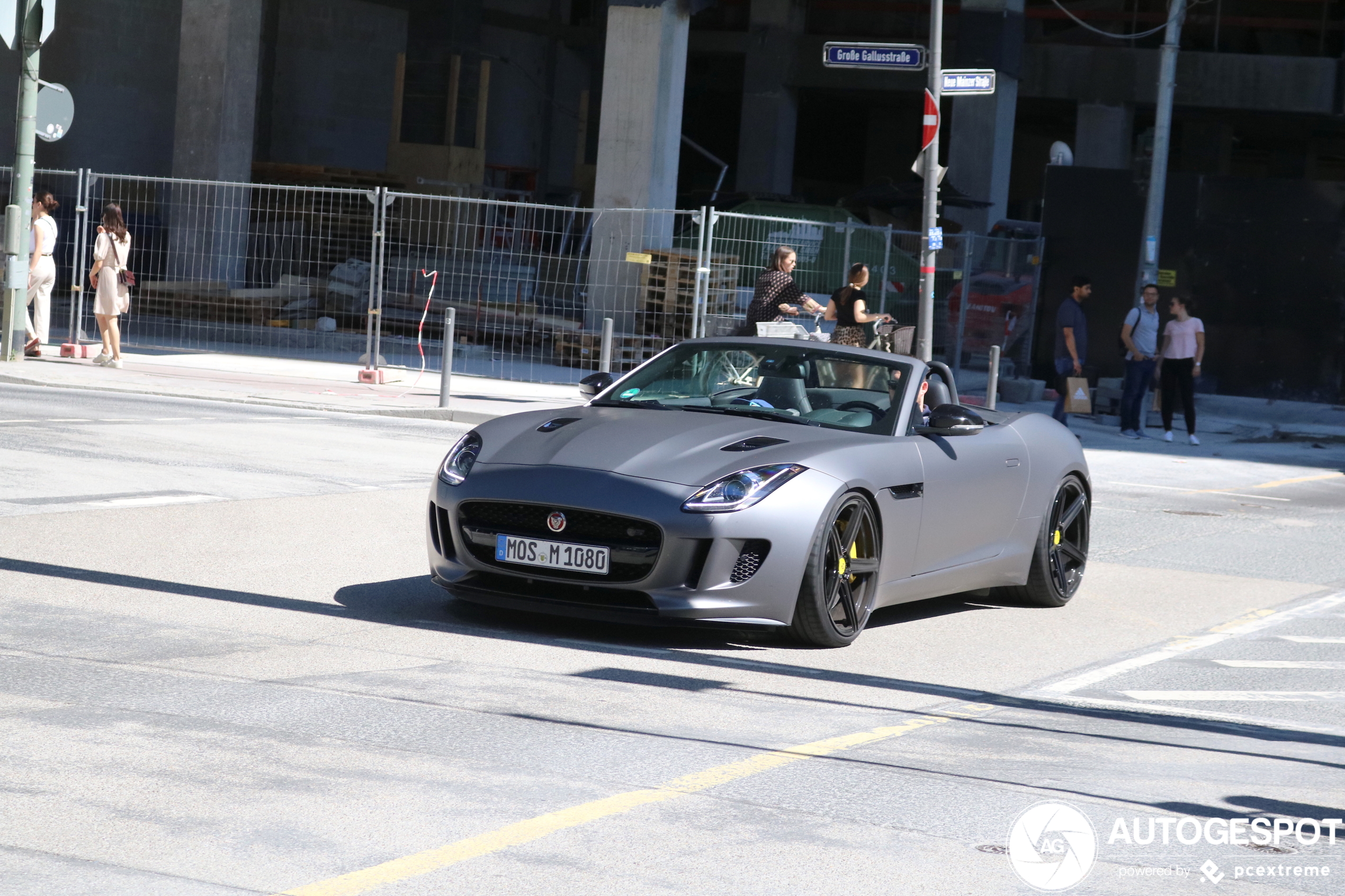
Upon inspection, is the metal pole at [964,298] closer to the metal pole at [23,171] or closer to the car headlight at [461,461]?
the metal pole at [23,171]

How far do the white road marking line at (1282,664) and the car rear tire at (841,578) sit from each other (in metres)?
1.64

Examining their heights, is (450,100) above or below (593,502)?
above

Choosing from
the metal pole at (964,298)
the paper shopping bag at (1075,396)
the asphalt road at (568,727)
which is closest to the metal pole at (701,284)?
the paper shopping bag at (1075,396)

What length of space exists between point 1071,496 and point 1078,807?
4677mm

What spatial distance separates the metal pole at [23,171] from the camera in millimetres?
18953

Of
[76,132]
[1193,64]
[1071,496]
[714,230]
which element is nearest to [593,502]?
[1071,496]

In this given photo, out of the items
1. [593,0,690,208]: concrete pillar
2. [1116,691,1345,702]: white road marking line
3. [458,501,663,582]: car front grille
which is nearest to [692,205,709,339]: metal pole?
[593,0,690,208]: concrete pillar

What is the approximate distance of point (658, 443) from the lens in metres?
7.51

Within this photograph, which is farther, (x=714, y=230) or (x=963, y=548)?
(x=714, y=230)

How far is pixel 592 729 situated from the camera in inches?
227

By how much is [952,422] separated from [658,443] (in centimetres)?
154

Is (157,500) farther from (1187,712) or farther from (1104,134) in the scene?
(1104,134)

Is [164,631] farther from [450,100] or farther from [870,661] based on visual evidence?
[450,100]

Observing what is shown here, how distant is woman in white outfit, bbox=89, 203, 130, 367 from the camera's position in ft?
64.0
